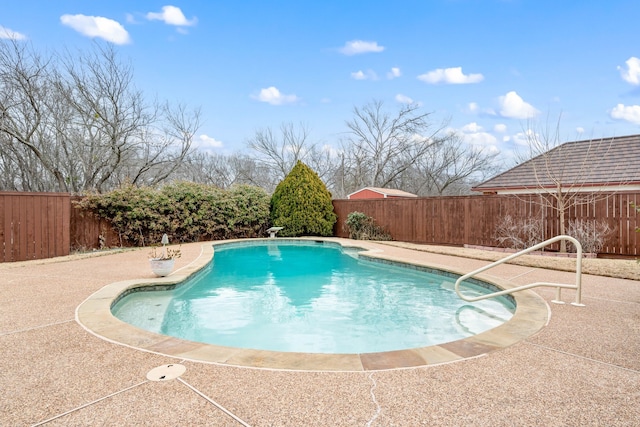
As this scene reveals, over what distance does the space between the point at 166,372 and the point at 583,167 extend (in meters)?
13.8

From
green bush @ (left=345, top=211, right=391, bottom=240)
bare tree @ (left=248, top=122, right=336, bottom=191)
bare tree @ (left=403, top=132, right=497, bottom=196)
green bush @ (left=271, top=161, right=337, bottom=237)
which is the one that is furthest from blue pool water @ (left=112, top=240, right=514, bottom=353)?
bare tree @ (left=403, top=132, right=497, bottom=196)

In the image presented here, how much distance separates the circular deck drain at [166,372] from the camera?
262cm

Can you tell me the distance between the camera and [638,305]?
Result: 4609 millimetres

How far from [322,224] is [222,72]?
972 cm

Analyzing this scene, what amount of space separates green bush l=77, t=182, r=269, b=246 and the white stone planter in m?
5.96

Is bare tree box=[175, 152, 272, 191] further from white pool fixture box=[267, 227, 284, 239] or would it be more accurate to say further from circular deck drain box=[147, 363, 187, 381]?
circular deck drain box=[147, 363, 187, 381]

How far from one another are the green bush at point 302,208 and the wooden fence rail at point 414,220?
1.30 meters

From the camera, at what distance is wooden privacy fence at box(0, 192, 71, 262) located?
861 cm

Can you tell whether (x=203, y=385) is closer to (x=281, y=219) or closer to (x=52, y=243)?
(x=52, y=243)

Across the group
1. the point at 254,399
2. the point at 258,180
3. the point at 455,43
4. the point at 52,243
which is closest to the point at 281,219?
the point at 52,243

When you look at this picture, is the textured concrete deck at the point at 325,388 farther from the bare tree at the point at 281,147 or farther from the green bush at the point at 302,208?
the bare tree at the point at 281,147

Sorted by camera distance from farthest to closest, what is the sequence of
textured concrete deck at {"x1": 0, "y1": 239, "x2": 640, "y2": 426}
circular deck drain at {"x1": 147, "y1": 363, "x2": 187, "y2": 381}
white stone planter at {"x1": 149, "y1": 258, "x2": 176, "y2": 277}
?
white stone planter at {"x1": 149, "y1": 258, "x2": 176, "y2": 277} → circular deck drain at {"x1": 147, "y1": 363, "x2": 187, "y2": 381} → textured concrete deck at {"x1": 0, "y1": 239, "x2": 640, "y2": 426}

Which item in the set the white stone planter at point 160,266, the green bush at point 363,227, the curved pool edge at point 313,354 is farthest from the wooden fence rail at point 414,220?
the curved pool edge at point 313,354

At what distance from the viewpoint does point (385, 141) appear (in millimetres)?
27016
